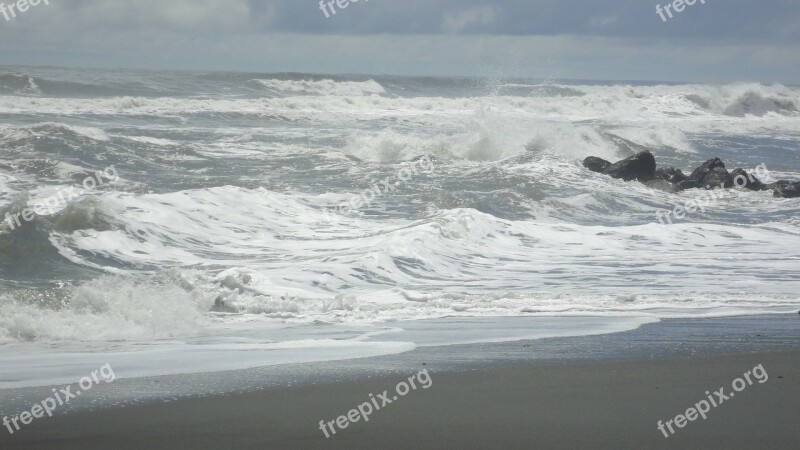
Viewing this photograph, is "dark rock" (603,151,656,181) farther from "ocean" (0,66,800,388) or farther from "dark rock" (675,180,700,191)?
"dark rock" (675,180,700,191)

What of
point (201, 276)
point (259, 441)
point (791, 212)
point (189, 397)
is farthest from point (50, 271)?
point (791, 212)

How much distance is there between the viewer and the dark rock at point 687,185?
70.5 ft

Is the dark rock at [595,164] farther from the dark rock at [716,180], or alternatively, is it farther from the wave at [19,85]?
the wave at [19,85]

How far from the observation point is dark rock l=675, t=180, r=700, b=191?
21484 millimetres

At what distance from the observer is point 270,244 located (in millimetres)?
13062

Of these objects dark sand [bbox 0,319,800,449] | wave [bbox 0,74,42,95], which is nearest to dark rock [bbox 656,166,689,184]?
dark sand [bbox 0,319,800,449]

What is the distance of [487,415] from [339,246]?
7.15 metres

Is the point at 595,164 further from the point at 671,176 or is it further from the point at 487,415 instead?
the point at 487,415

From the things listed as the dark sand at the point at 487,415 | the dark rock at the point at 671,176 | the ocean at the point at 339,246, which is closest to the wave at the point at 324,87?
the ocean at the point at 339,246

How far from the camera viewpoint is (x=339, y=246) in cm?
1280

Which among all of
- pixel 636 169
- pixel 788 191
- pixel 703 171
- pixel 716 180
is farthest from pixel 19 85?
pixel 788 191

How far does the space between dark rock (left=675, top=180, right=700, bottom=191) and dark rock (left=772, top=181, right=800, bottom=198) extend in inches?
66.2

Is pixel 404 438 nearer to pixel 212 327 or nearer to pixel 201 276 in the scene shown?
pixel 212 327

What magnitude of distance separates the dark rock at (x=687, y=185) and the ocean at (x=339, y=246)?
72cm
